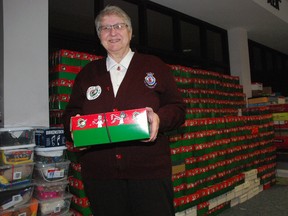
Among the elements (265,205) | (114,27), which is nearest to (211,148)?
(265,205)

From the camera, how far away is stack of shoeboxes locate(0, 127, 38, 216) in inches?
57.7

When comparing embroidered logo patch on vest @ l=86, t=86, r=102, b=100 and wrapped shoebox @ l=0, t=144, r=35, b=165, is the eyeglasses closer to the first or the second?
embroidered logo patch on vest @ l=86, t=86, r=102, b=100

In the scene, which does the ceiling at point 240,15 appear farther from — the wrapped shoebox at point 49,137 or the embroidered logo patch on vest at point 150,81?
the embroidered logo patch on vest at point 150,81

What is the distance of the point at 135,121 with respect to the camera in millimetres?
974

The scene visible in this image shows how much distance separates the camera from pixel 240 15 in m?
3.96

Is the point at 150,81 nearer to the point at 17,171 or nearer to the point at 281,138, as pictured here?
the point at 17,171

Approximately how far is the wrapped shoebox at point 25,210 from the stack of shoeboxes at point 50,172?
0.04 meters

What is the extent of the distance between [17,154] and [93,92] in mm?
729

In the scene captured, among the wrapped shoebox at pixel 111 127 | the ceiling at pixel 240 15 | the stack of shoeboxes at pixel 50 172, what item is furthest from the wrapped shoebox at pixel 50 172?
the ceiling at pixel 240 15

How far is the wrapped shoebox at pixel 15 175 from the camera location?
4.80 feet

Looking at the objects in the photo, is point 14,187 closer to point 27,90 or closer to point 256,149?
point 27,90

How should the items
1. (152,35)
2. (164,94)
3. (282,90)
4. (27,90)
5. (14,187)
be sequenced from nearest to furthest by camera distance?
(164,94), (14,187), (27,90), (152,35), (282,90)

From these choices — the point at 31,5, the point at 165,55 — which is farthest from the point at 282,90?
the point at 31,5

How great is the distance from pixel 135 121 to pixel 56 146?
0.91 m
